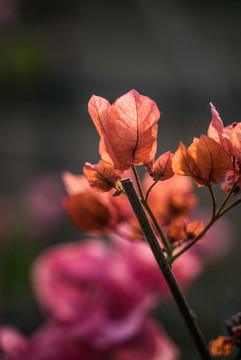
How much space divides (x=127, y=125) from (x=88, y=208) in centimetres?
7

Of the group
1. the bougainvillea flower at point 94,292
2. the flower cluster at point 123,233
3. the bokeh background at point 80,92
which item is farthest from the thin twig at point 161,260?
the bokeh background at point 80,92

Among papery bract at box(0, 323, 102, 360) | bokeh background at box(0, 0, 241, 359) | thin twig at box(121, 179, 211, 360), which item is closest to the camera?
thin twig at box(121, 179, 211, 360)

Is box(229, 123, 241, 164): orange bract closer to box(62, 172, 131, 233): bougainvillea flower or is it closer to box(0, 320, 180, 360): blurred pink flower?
box(62, 172, 131, 233): bougainvillea flower

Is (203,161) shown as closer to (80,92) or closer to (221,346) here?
(221,346)

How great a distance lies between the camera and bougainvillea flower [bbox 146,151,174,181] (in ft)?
0.64

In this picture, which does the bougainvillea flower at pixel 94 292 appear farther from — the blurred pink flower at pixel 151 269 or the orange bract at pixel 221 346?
the orange bract at pixel 221 346

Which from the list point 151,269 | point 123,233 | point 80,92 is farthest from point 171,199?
point 80,92

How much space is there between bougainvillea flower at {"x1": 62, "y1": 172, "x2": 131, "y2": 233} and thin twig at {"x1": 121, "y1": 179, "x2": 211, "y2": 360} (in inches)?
2.7

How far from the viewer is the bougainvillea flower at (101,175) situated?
20cm

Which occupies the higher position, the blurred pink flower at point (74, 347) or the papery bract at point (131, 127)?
the papery bract at point (131, 127)

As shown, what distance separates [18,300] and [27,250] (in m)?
0.24

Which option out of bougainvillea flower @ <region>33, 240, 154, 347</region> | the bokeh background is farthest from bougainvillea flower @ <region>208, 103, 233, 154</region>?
the bokeh background

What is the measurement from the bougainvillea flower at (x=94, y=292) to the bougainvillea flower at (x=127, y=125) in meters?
0.20

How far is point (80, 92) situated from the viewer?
2.57 metres
